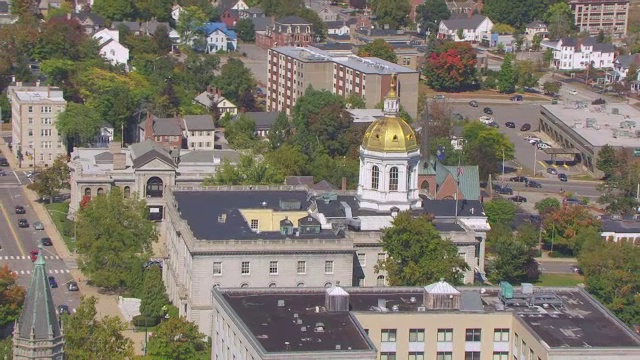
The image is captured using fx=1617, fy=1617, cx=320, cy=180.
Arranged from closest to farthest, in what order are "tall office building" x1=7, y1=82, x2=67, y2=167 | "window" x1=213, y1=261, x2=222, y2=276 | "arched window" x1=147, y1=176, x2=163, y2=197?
"window" x1=213, y1=261, x2=222, y2=276
"arched window" x1=147, y1=176, x2=163, y2=197
"tall office building" x1=7, y1=82, x2=67, y2=167

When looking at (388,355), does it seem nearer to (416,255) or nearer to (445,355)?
(445,355)

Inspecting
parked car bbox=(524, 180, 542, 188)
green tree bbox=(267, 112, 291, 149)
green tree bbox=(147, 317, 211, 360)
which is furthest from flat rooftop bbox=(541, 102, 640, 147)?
green tree bbox=(147, 317, 211, 360)

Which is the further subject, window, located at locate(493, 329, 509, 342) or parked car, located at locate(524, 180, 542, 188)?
parked car, located at locate(524, 180, 542, 188)

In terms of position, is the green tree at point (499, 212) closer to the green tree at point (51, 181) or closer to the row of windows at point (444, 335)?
the green tree at point (51, 181)

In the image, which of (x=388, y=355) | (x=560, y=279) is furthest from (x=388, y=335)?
(x=560, y=279)

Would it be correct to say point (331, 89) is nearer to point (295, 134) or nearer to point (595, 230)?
point (295, 134)

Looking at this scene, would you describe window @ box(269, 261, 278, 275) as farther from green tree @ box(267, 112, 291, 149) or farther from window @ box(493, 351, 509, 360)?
green tree @ box(267, 112, 291, 149)
